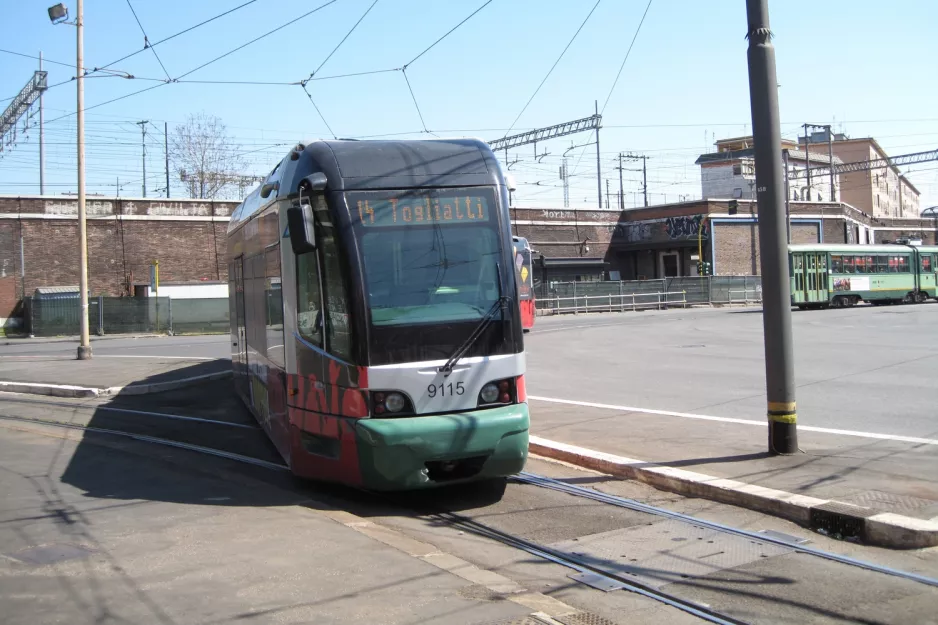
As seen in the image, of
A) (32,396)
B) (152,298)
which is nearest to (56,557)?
(32,396)

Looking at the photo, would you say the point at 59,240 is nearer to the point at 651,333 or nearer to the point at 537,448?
the point at 651,333

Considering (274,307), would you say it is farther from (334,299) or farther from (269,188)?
(334,299)

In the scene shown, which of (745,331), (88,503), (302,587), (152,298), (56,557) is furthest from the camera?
(152,298)

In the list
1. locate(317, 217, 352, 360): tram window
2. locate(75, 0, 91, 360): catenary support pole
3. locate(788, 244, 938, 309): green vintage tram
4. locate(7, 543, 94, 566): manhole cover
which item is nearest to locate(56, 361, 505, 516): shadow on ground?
locate(317, 217, 352, 360): tram window

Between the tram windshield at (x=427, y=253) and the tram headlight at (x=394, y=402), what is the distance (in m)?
0.61

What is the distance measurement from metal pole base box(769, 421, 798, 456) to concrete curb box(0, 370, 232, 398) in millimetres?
11843

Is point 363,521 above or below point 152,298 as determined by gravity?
below

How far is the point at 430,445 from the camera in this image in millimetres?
6957

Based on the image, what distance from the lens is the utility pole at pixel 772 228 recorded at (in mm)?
8883

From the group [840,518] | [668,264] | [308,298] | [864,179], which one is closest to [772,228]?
[840,518]

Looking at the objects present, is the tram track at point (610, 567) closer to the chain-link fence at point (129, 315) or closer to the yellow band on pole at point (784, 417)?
the yellow band on pole at point (784, 417)

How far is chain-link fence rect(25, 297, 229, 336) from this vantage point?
40.2 meters

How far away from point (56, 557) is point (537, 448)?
18.3 feet

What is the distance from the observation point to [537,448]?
33.0ft
